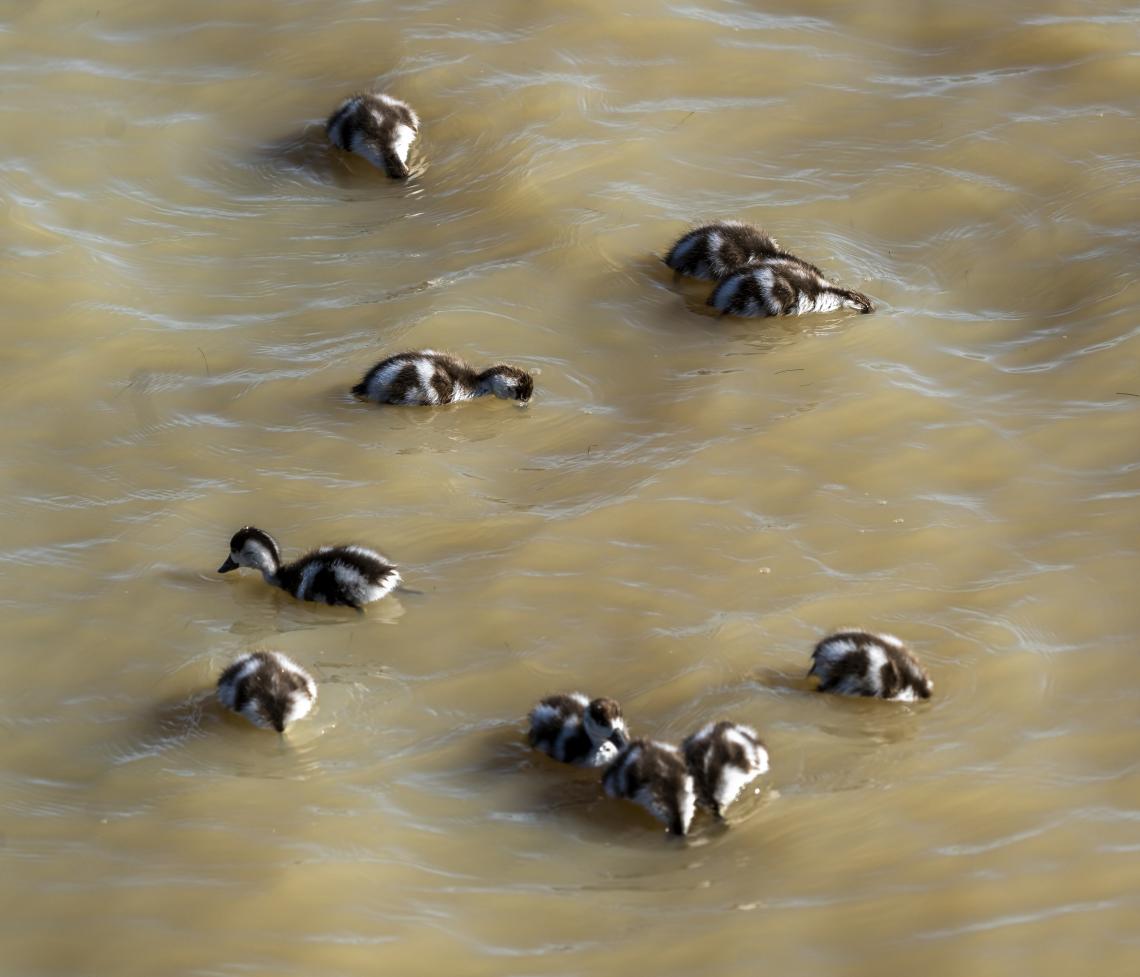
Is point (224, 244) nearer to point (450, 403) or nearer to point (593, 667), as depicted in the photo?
point (450, 403)

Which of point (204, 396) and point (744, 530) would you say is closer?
point (744, 530)

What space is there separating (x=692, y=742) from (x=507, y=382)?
8.45 feet

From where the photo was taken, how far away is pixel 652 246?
28.7 ft

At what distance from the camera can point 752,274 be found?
Result: 8.12m

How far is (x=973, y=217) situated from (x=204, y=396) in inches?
166

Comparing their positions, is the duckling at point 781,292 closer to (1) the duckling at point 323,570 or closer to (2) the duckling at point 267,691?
(1) the duckling at point 323,570

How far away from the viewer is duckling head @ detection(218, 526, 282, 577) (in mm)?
6414

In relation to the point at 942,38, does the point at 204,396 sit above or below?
below

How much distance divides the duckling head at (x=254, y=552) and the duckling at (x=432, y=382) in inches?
49.9

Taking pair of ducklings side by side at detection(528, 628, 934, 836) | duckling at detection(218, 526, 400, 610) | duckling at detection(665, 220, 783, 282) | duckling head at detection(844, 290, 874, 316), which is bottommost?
duckling at detection(218, 526, 400, 610)

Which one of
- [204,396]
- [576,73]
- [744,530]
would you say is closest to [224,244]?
[204,396]

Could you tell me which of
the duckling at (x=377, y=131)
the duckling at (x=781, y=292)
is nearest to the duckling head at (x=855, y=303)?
the duckling at (x=781, y=292)

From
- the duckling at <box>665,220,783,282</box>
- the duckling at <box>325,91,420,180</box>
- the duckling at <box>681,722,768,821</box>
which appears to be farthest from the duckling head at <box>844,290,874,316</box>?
the duckling at <box>681,722,768,821</box>

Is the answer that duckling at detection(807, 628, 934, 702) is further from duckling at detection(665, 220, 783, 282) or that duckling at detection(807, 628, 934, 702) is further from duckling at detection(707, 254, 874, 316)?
duckling at detection(665, 220, 783, 282)
